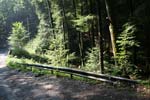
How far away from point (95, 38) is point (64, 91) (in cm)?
1645

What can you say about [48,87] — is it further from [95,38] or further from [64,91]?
[95,38]

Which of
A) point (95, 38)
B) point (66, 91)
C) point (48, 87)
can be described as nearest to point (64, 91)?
point (66, 91)

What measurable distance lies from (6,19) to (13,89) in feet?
260

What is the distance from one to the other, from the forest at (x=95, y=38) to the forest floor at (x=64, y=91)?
2.73 metres

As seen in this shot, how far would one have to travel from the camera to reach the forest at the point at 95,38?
47.0ft

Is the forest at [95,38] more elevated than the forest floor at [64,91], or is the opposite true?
the forest at [95,38]

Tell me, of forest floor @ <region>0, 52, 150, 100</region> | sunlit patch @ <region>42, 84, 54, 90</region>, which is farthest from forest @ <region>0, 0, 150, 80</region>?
sunlit patch @ <region>42, 84, 54, 90</region>

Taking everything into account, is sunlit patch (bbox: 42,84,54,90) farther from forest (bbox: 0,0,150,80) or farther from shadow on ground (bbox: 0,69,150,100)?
forest (bbox: 0,0,150,80)

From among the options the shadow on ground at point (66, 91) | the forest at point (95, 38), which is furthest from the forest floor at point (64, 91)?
the forest at point (95, 38)

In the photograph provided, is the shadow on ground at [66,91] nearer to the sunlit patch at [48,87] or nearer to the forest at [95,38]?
the sunlit patch at [48,87]

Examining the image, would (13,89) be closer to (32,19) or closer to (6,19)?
(32,19)

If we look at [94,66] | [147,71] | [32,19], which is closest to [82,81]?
[147,71]

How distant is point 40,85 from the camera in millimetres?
13469

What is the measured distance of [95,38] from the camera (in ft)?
90.0
